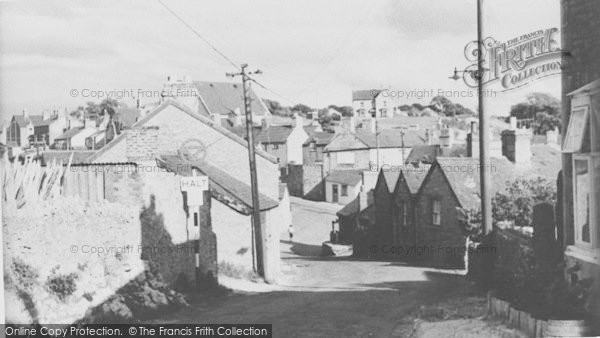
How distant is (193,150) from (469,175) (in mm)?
8593

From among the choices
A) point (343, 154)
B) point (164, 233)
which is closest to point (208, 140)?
point (343, 154)

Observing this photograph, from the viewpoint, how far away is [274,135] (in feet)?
74.7

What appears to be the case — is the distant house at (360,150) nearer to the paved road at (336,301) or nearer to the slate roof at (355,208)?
the slate roof at (355,208)

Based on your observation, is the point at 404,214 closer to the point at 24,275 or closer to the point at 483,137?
the point at 483,137

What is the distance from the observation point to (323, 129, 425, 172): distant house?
63.1 ft

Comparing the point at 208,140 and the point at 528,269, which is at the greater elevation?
the point at 208,140

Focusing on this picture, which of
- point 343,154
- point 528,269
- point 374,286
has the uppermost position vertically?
point 343,154

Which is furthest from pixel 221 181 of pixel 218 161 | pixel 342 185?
pixel 342 185

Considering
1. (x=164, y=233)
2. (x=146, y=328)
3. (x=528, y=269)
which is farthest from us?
(x=164, y=233)

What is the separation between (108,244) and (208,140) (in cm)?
902

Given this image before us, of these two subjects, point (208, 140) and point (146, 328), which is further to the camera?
point (208, 140)

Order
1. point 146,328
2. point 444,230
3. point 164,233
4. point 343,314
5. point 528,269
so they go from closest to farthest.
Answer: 1. point 528,269
2. point 146,328
3. point 343,314
4. point 164,233
5. point 444,230

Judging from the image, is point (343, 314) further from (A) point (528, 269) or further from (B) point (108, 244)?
(B) point (108, 244)

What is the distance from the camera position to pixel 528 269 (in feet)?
25.2
